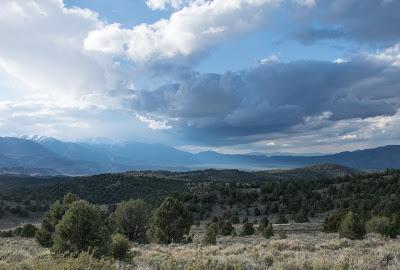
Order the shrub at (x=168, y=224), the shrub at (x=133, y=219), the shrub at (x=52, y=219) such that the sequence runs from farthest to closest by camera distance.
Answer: the shrub at (x=133, y=219) < the shrub at (x=168, y=224) < the shrub at (x=52, y=219)

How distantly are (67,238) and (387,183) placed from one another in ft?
264

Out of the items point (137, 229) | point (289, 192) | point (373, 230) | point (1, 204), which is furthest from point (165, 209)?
point (1, 204)

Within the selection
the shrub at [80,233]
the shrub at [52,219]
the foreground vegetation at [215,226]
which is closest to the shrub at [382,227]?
the foreground vegetation at [215,226]

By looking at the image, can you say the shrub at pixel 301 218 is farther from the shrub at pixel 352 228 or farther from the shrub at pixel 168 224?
the shrub at pixel 352 228

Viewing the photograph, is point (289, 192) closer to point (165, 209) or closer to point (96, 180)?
point (165, 209)

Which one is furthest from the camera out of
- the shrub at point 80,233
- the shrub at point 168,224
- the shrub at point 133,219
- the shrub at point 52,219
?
the shrub at point 133,219

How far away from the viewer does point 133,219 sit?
47562 millimetres

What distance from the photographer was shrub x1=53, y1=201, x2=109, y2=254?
60.6 ft

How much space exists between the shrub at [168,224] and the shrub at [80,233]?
829 inches

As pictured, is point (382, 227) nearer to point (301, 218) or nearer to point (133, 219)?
point (133, 219)

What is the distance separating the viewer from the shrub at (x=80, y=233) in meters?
18.5

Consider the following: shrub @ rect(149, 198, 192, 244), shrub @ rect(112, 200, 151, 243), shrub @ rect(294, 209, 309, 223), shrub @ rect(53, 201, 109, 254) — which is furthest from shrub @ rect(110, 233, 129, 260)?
shrub @ rect(294, 209, 309, 223)

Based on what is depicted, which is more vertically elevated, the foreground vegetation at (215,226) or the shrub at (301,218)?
the foreground vegetation at (215,226)

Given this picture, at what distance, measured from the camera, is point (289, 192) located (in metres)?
93.2
